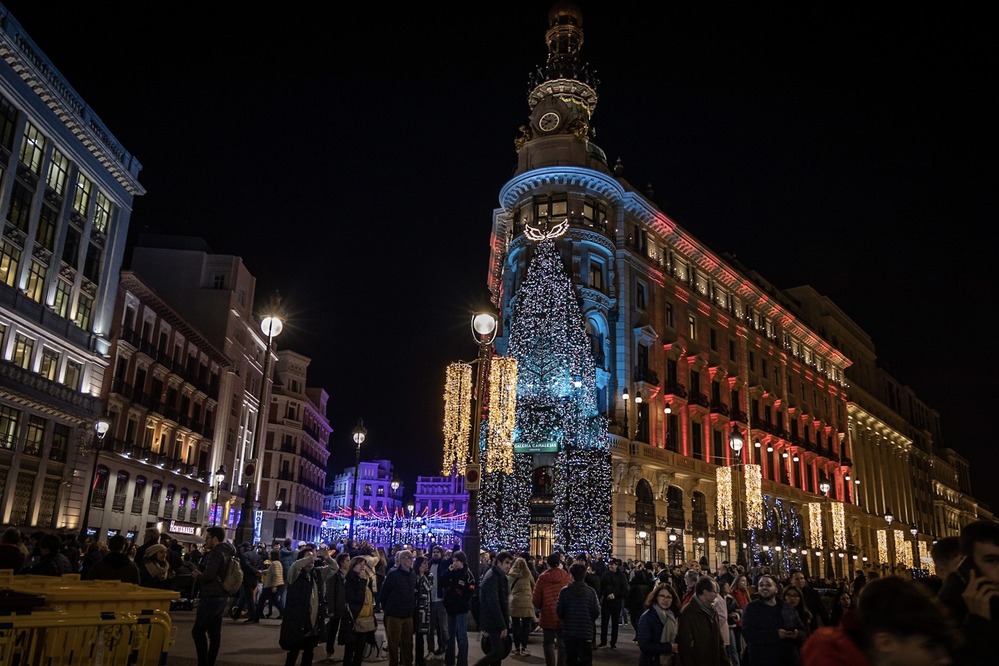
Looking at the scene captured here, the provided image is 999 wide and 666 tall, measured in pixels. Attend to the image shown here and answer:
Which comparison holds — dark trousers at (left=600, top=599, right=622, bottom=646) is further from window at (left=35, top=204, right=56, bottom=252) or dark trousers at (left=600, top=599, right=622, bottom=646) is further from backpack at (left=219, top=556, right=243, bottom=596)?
window at (left=35, top=204, right=56, bottom=252)

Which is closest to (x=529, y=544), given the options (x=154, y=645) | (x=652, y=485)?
(x=652, y=485)

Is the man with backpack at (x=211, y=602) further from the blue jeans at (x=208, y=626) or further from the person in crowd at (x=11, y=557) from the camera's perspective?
the person in crowd at (x=11, y=557)

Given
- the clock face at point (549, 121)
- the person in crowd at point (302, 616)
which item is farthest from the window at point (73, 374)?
the person in crowd at point (302, 616)

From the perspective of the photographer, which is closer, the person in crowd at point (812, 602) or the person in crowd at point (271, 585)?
the person in crowd at point (812, 602)

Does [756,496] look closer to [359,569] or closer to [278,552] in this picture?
[278,552]

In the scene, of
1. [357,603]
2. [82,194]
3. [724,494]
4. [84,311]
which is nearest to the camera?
[357,603]

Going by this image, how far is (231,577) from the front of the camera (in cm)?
1002

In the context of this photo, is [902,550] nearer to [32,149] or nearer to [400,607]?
[400,607]

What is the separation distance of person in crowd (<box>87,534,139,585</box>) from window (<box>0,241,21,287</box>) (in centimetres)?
2719

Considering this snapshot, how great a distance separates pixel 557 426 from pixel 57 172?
90.5 feet

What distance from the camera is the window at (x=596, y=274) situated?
41.5 m

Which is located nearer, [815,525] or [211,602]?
[211,602]

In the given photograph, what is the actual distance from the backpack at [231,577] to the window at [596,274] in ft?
108

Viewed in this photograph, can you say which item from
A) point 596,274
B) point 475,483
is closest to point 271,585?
point 475,483
